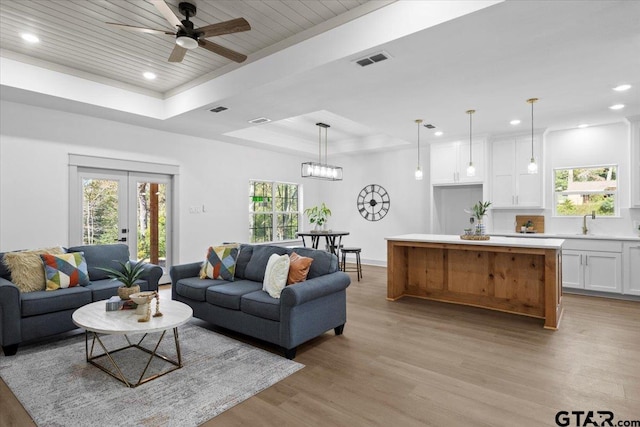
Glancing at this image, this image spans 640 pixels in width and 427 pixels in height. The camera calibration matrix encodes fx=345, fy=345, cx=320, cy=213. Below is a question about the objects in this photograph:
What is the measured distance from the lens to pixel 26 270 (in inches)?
139

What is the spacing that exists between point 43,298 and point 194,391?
78.1 inches

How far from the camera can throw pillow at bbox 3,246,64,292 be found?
3469 mm

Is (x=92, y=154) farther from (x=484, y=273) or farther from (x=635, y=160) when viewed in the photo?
(x=635, y=160)

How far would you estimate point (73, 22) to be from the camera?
3.29 metres

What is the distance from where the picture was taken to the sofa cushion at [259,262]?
4030mm

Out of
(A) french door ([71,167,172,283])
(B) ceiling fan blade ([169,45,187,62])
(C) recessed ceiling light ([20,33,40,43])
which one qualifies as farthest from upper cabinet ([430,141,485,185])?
(C) recessed ceiling light ([20,33,40,43])

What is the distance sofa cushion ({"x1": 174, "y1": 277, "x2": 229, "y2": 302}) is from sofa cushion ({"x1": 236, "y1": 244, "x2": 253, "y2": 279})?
244mm

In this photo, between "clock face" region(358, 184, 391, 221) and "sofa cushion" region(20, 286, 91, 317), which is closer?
"sofa cushion" region(20, 286, 91, 317)

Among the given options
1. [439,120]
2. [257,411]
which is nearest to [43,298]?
[257,411]

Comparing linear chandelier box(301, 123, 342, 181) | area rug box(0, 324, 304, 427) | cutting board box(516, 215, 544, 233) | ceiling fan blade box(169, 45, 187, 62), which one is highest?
ceiling fan blade box(169, 45, 187, 62)

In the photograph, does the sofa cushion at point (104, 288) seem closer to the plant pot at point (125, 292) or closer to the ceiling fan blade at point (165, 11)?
the plant pot at point (125, 292)

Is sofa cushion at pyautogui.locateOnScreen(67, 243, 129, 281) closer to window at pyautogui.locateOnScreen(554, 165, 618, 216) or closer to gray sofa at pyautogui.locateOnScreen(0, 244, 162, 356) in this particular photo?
gray sofa at pyautogui.locateOnScreen(0, 244, 162, 356)

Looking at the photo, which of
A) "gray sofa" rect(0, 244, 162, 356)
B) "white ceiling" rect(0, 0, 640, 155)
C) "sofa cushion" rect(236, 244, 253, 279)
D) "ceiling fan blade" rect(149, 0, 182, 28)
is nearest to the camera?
"ceiling fan blade" rect(149, 0, 182, 28)

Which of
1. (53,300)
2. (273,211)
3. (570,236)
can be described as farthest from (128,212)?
(570,236)
